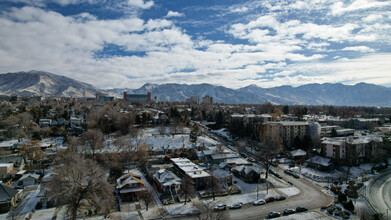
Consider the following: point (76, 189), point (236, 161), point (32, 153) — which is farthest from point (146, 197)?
point (32, 153)

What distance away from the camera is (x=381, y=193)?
79.4 ft

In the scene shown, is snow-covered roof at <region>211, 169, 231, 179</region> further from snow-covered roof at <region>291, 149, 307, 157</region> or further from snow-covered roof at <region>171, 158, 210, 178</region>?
snow-covered roof at <region>291, 149, 307, 157</region>

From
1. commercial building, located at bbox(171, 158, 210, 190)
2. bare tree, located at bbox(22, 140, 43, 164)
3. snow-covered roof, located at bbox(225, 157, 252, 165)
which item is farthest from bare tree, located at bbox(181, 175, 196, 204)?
bare tree, located at bbox(22, 140, 43, 164)

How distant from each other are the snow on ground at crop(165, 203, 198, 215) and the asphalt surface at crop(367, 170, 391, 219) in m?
14.8

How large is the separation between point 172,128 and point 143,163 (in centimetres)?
2214

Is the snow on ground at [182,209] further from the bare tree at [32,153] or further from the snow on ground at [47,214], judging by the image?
the bare tree at [32,153]

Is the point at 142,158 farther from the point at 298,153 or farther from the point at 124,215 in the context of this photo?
the point at 298,153

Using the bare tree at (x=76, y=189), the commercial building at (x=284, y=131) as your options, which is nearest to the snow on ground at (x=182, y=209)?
the bare tree at (x=76, y=189)

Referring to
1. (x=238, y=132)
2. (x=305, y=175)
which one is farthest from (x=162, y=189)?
(x=238, y=132)

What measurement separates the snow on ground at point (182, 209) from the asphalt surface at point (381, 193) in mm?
14770

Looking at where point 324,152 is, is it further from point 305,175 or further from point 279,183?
point 279,183

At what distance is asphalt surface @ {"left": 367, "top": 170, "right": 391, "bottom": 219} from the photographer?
2091cm

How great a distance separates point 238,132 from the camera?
5022 cm

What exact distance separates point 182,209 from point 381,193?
19907mm
